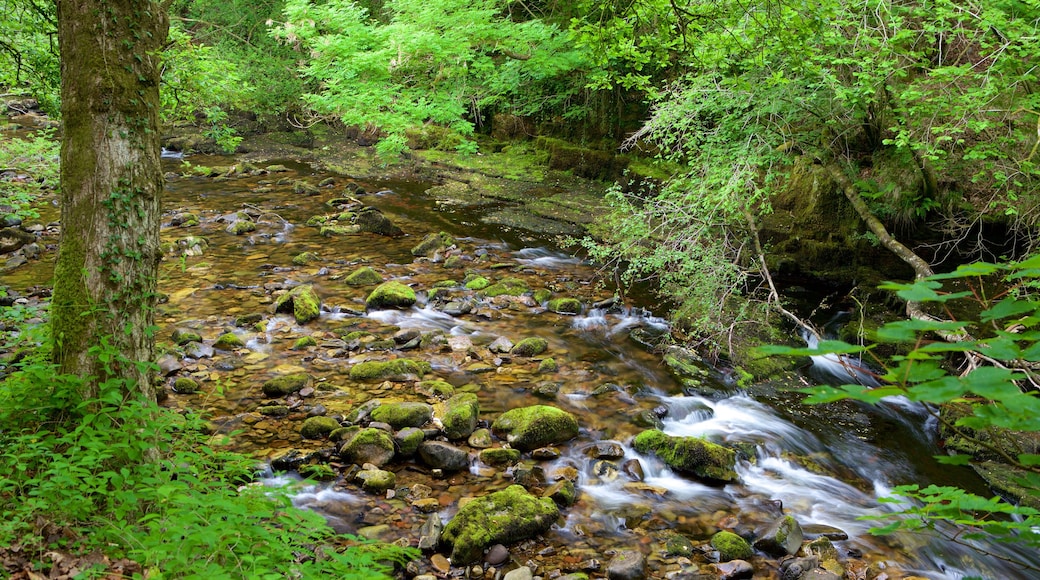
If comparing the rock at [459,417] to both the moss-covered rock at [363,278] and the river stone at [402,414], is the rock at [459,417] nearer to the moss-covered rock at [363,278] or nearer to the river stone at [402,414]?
the river stone at [402,414]

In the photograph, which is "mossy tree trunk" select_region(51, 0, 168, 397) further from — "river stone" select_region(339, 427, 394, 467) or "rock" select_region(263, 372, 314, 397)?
"rock" select_region(263, 372, 314, 397)

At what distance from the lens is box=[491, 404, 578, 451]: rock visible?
6090 mm

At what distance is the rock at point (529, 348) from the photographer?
816 cm

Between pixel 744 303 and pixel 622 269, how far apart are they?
364cm

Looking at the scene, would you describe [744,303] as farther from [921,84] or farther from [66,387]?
[66,387]

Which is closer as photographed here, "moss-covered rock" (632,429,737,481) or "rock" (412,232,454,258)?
"moss-covered rock" (632,429,737,481)

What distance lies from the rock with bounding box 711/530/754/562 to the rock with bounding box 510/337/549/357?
3.72m

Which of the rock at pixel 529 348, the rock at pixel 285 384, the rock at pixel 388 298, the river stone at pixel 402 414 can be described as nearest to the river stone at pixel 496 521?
the river stone at pixel 402 414

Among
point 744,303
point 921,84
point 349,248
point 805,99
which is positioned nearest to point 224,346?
point 349,248

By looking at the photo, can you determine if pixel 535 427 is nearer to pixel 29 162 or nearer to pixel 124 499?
pixel 124 499

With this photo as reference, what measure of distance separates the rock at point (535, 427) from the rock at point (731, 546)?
183cm

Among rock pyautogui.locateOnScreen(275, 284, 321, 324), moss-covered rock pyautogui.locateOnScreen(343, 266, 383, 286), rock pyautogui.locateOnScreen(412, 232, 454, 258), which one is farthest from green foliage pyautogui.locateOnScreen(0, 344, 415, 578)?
rock pyautogui.locateOnScreen(412, 232, 454, 258)

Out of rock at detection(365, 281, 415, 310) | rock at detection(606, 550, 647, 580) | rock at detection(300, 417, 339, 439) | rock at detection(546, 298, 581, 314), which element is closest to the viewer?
rock at detection(606, 550, 647, 580)

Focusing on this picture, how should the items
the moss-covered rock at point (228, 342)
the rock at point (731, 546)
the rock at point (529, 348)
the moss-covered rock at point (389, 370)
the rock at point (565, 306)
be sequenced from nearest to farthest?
the rock at point (731, 546)
the moss-covered rock at point (389, 370)
the moss-covered rock at point (228, 342)
the rock at point (529, 348)
the rock at point (565, 306)
